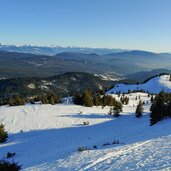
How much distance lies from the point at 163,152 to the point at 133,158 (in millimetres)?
1789

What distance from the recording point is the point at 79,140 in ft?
118

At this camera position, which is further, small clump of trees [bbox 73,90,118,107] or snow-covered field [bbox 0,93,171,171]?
small clump of trees [bbox 73,90,118,107]

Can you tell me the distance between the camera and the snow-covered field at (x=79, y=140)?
19656mm

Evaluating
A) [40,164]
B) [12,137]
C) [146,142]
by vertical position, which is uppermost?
[146,142]

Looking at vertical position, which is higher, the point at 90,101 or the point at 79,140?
the point at 79,140

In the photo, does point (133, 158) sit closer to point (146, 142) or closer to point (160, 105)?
point (146, 142)

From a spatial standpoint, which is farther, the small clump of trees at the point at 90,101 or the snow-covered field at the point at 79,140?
the small clump of trees at the point at 90,101

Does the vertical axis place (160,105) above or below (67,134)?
above

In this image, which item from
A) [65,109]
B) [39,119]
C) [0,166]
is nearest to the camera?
[0,166]

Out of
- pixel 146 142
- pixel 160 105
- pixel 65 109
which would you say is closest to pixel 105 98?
pixel 65 109

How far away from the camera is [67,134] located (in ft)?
137

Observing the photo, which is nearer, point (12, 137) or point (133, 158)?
point (133, 158)

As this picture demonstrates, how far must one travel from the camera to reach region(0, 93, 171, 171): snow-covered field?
1966cm

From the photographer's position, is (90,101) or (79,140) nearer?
(79,140)
